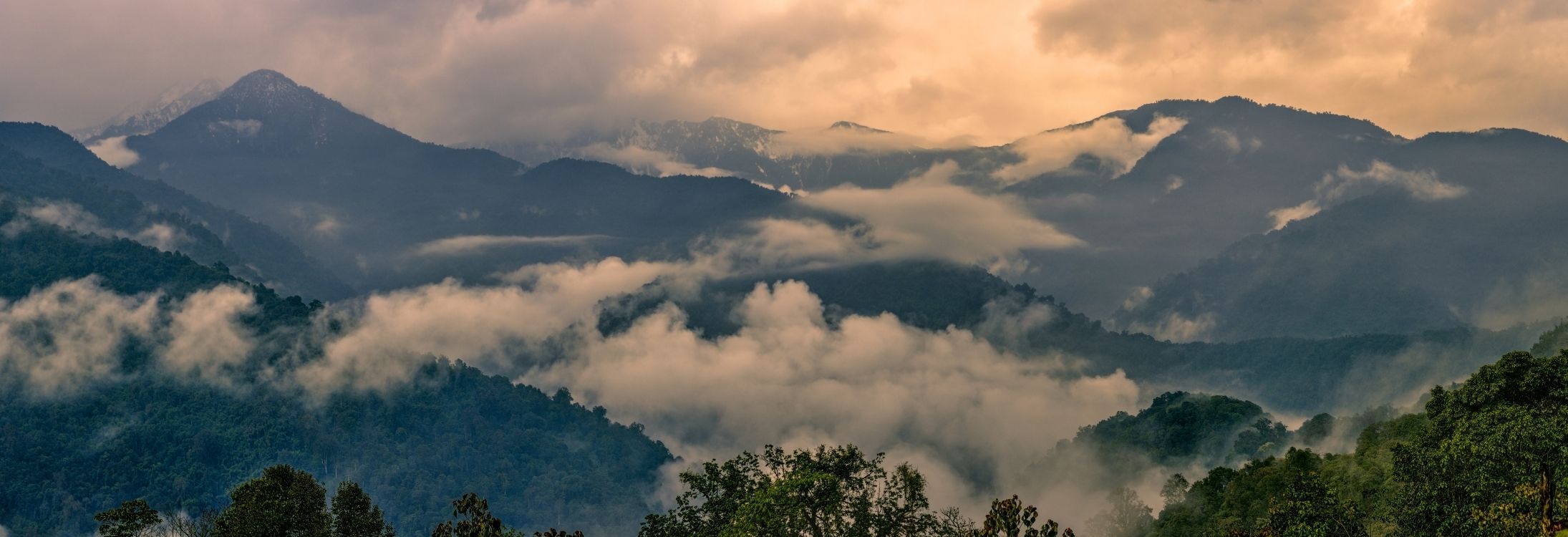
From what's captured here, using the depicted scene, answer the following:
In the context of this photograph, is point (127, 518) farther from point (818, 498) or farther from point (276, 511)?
point (818, 498)

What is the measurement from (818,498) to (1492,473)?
118 feet

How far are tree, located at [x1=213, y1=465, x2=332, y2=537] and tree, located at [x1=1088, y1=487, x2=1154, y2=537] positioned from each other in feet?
399

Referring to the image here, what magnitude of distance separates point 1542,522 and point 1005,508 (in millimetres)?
21560

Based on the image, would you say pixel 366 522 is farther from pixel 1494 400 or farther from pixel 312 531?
pixel 1494 400

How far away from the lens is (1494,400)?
76.2 meters

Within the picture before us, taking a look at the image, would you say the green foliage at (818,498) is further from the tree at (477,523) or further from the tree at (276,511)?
the tree at (276,511)

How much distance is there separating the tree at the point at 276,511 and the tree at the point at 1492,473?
65.1 m

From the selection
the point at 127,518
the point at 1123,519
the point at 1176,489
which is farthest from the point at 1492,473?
the point at 1176,489

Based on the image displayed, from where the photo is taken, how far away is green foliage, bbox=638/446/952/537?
6712 centimetres

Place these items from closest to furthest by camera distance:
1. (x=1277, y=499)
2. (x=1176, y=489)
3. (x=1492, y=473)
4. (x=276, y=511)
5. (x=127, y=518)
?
(x=1492, y=473) < (x=127, y=518) < (x=276, y=511) < (x=1277, y=499) < (x=1176, y=489)

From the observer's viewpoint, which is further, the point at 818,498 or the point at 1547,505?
the point at 818,498

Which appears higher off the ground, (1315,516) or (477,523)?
(1315,516)

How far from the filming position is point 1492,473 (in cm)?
5919

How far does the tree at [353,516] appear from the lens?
261ft
